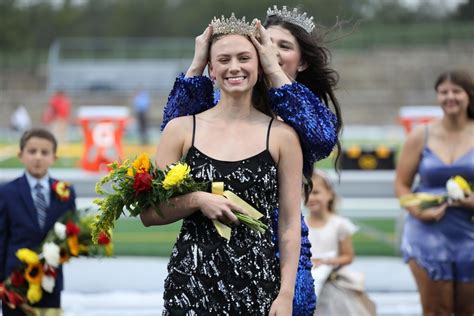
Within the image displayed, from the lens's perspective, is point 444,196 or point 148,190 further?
point 444,196

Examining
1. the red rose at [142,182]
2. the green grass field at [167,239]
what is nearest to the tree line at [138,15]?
the green grass field at [167,239]

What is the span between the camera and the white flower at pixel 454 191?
6.04 m

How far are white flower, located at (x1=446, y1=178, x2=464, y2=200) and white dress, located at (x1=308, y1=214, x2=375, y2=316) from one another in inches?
38.9

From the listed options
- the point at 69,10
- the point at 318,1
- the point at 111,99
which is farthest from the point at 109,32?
the point at 111,99

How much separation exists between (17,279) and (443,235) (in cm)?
258

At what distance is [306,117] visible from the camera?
3.99 meters

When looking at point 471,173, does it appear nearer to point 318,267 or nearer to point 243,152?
point 318,267

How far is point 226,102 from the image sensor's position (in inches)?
152

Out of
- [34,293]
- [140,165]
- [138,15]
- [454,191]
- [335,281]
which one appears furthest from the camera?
[138,15]

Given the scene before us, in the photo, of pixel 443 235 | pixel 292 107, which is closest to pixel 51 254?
pixel 443 235

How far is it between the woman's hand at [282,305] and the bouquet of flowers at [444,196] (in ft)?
8.33

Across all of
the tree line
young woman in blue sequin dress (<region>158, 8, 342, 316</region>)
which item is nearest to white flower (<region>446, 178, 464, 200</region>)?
young woman in blue sequin dress (<region>158, 8, 342, 316</region>)

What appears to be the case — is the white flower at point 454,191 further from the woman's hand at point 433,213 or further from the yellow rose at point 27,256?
the yellow rose at point 27,256

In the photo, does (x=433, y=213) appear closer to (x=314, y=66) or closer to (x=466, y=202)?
(x=466, y=202)
